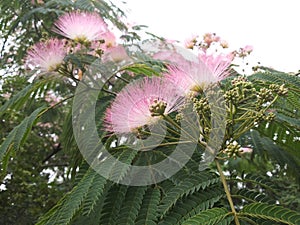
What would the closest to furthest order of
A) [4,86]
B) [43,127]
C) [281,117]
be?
[281,117]
[4,86]
[43,127]

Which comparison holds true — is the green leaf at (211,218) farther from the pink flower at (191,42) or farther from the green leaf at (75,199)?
the pink flower at (191,42)

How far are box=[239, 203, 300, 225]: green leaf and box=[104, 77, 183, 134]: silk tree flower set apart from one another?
1.30ft

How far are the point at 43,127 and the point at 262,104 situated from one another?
3.46m

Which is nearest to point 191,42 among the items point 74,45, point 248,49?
point 248,49

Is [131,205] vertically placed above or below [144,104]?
below

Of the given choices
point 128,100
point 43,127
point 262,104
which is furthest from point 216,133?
point 43,127

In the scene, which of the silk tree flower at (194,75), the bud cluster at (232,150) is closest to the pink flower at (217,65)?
the silk tree flower at (194,75)

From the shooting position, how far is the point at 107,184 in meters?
1.49

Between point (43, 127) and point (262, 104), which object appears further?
point (43, 127)

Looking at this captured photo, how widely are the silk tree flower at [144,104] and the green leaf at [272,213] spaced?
0.40m

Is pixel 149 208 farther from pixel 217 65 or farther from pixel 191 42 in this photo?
pixel 191 42

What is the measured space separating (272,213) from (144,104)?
503 millimetres

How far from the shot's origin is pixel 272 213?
3.87ft

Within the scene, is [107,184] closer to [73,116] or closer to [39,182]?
[73,116]
